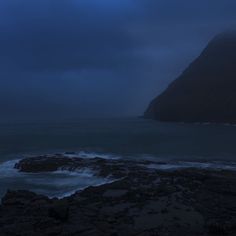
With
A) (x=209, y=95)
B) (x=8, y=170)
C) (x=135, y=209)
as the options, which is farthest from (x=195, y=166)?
(x=209, y=95)

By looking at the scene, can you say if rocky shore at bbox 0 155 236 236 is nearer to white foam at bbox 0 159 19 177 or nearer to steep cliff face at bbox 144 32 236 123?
white foam at bbox 0 159 19 177

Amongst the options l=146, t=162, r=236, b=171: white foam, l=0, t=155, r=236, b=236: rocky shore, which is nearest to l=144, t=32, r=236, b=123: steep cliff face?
l=146, t=162, r=236, b=171: white foam

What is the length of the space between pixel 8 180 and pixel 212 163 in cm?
2303

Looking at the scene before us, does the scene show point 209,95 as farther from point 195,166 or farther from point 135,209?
point 135,209

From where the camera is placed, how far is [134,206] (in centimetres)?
3250

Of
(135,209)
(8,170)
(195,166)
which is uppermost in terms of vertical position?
(135,209)

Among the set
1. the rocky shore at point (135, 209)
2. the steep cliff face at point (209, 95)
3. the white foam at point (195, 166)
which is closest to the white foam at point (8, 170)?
the white foam at point (195, 166)

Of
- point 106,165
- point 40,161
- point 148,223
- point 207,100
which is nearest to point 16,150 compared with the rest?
point 40,161

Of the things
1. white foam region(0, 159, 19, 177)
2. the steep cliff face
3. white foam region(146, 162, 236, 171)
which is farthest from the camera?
the steep cliff face

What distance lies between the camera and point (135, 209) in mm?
31797

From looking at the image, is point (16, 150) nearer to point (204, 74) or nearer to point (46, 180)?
point (46, 180)

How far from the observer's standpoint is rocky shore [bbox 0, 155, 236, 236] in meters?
27.2

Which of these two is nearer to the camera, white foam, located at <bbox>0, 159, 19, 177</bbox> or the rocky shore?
the rocky shore

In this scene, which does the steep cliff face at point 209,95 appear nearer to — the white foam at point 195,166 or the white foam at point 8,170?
the white foam at point 195,166
